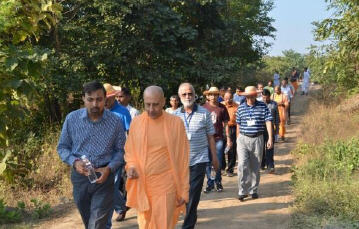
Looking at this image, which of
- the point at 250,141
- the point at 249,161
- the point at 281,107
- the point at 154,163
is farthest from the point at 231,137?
the point at 154,163

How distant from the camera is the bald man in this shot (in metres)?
4.43

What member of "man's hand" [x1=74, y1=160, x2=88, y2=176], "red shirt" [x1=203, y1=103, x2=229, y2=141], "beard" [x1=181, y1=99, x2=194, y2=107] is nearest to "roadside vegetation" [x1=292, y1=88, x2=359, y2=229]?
"red shirt" [x1=203, y1=103, x2=229, y2=141]

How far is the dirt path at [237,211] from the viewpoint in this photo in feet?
21.8

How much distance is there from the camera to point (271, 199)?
25.8 ft

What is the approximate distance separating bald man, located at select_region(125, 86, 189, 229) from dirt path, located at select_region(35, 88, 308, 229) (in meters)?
2.21

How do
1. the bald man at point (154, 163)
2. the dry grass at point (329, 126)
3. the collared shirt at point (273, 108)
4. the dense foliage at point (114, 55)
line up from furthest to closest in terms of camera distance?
the dense foliage at point (114, 55) < the dry grass at point (329, 126) < the collared shirt at point (273, 108) < the bald man at point (154, 163)

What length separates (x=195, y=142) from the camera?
6023mm

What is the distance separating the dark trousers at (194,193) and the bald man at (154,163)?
1100 millimetres

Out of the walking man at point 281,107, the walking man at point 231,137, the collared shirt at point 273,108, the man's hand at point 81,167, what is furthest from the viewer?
the walking man at point 281,107

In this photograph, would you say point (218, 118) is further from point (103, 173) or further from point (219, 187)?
point (103, 173)

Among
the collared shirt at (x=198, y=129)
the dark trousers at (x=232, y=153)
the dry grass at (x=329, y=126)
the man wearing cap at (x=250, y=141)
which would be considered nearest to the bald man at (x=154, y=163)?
the collared shirt at (x=198, y=129)

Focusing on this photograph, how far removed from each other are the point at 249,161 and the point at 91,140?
13.3ft

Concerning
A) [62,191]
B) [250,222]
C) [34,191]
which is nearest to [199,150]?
[250,222]

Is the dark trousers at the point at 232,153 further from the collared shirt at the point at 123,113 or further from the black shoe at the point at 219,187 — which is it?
the collared shirt at the point at 123,113
